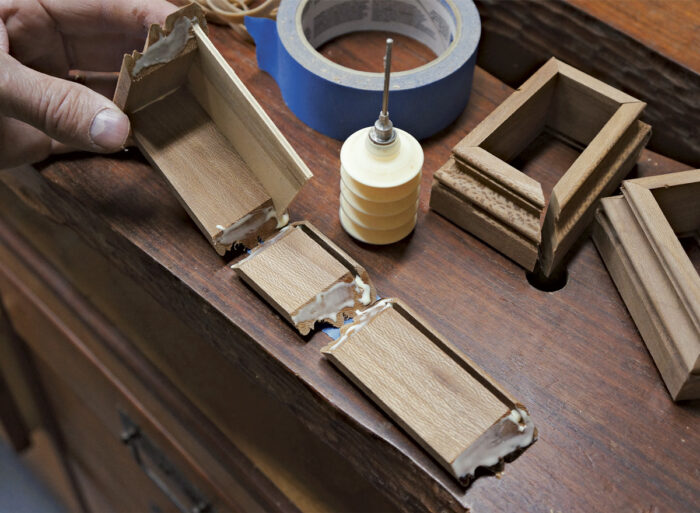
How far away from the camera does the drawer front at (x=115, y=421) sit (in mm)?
855

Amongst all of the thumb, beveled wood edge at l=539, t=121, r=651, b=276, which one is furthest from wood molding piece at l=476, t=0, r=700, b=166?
the thumb

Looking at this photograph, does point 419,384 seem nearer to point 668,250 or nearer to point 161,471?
point 668,250

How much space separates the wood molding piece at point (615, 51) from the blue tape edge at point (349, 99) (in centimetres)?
9

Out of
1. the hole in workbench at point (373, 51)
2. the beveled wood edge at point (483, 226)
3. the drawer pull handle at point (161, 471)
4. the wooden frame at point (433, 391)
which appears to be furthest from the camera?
the drawer pull handle at point (161, 471)

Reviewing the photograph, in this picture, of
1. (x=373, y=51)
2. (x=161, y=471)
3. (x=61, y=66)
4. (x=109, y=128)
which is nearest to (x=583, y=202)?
(x=373, y=51)

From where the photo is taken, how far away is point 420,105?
72cm

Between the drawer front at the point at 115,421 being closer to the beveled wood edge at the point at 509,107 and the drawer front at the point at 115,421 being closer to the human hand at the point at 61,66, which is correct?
the human hand at the point at 61,66

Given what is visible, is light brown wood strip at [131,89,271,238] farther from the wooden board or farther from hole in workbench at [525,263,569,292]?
hole in workbench at [525,263,569,292]

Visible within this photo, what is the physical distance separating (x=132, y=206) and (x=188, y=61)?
0.49ft

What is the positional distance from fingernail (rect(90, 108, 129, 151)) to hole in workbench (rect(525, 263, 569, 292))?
1.25 ft

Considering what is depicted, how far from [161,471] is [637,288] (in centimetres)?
67

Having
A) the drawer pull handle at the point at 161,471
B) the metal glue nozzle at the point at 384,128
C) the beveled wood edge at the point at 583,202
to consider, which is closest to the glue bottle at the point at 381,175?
the metal glue nozzle at the point at 384,128

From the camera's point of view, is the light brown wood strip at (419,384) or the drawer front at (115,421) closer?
the light brown wood strip at (419,384)

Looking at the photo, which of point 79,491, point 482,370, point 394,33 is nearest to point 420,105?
point 394,33
